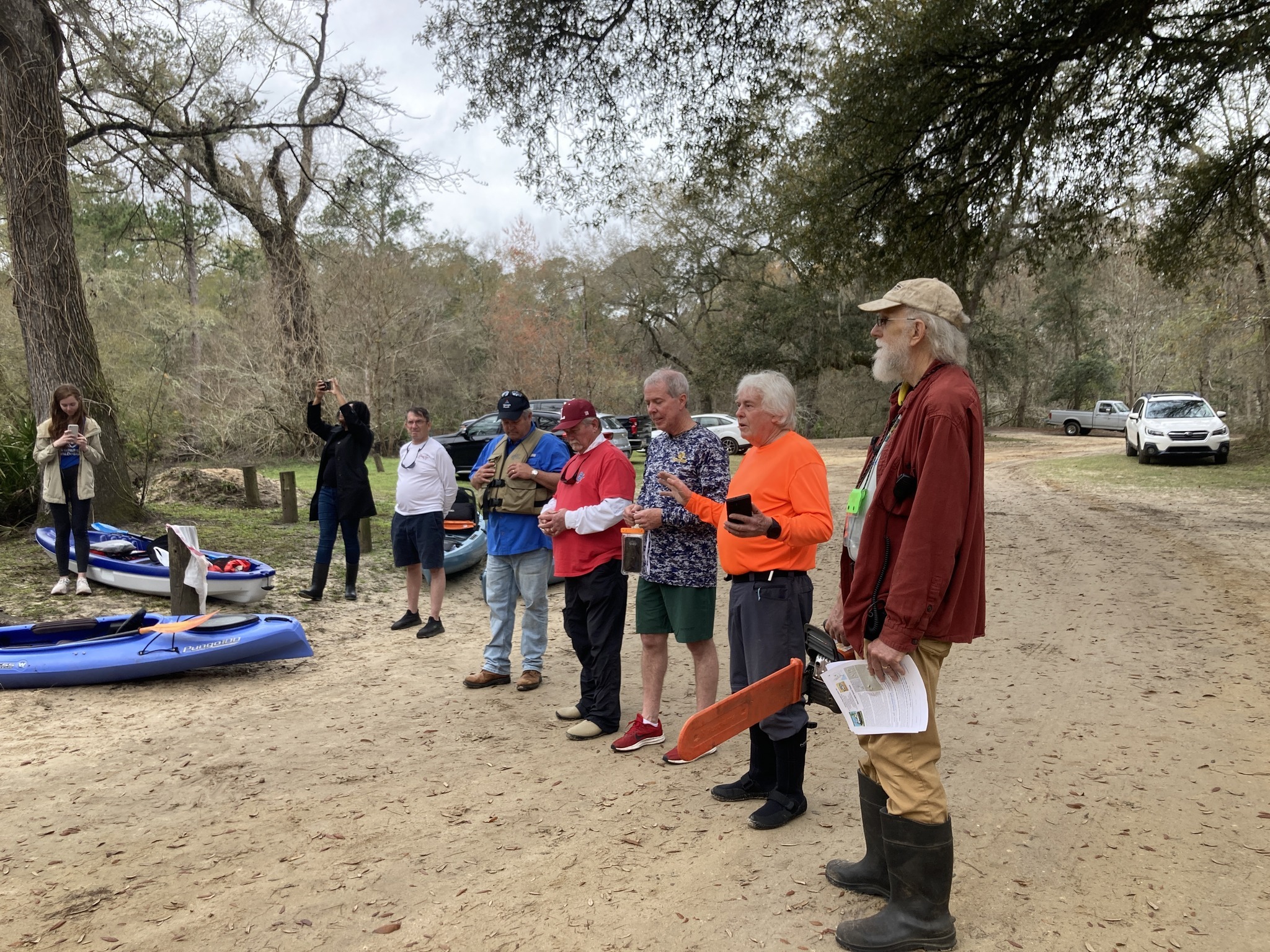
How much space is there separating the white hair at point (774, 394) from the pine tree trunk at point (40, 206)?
919 centimetres

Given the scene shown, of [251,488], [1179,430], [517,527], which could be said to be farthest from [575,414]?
[1179,430]

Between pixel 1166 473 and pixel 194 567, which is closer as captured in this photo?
pixel 194 567

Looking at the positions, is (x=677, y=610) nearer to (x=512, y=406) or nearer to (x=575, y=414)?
(x=575, y=414)

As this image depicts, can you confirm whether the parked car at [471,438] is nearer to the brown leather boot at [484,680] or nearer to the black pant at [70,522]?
the black pant at [70,522]

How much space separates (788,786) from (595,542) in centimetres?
182

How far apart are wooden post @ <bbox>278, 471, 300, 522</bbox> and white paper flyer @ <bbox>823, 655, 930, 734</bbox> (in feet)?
35.7

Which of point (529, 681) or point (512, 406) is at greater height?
point (512, 406)

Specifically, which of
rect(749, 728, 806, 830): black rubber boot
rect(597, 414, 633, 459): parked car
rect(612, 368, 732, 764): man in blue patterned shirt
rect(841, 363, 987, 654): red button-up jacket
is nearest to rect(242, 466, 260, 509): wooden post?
rect(597, 414, 633, 459): parked car

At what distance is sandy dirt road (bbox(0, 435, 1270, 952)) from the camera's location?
3.11m

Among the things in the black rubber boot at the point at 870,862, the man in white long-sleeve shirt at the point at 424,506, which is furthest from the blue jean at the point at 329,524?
the black rubber boot at the point at 870,862

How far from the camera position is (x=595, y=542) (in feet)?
17.0

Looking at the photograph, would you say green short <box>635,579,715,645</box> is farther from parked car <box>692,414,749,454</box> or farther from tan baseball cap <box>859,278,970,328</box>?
parked car <box>692,414,749,454</box>

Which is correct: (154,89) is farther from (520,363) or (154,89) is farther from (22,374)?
(520,363)

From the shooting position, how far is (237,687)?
6340mm
